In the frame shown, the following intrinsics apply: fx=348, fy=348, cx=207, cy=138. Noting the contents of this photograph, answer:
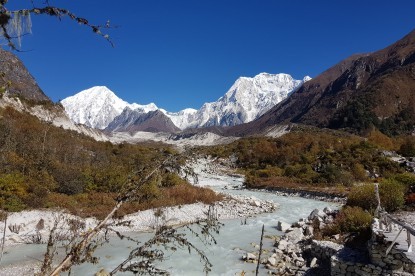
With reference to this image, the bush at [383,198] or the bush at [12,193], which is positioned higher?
the bush at [12,193]

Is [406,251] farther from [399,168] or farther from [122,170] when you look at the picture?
[399,168]

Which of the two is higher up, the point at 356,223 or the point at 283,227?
the point at 356,223

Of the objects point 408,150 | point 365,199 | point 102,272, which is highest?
point 408,150

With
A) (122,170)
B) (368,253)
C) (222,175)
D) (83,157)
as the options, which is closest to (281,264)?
(368,253)

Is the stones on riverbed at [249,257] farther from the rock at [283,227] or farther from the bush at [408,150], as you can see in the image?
the bush at [408,150]

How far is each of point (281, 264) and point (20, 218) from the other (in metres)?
15.1

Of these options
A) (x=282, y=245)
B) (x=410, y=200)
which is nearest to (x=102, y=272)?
(x=282, y=245)

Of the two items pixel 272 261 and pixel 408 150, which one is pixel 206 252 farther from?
pixel 408 150

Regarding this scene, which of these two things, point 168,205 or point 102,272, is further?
point 168,205

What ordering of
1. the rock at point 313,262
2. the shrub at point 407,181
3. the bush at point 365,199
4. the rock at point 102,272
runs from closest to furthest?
the rock at point 102,272 < the rock at point 313,262 < the bush at point 365,199 < the shrub at point 407,181

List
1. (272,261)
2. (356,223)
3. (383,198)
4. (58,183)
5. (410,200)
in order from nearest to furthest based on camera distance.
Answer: (272,261) < (356,223) < (383,198) < (410,200) < (58,183)

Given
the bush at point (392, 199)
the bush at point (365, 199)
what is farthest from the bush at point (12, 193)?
the bush at point (392, 199)

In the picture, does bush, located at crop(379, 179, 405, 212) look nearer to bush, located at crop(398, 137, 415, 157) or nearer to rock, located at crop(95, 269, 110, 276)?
rock, located at crop(95, 269, 110, 276)

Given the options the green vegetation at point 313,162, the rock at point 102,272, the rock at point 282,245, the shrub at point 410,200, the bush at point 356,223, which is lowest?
the rock at point 282,245
